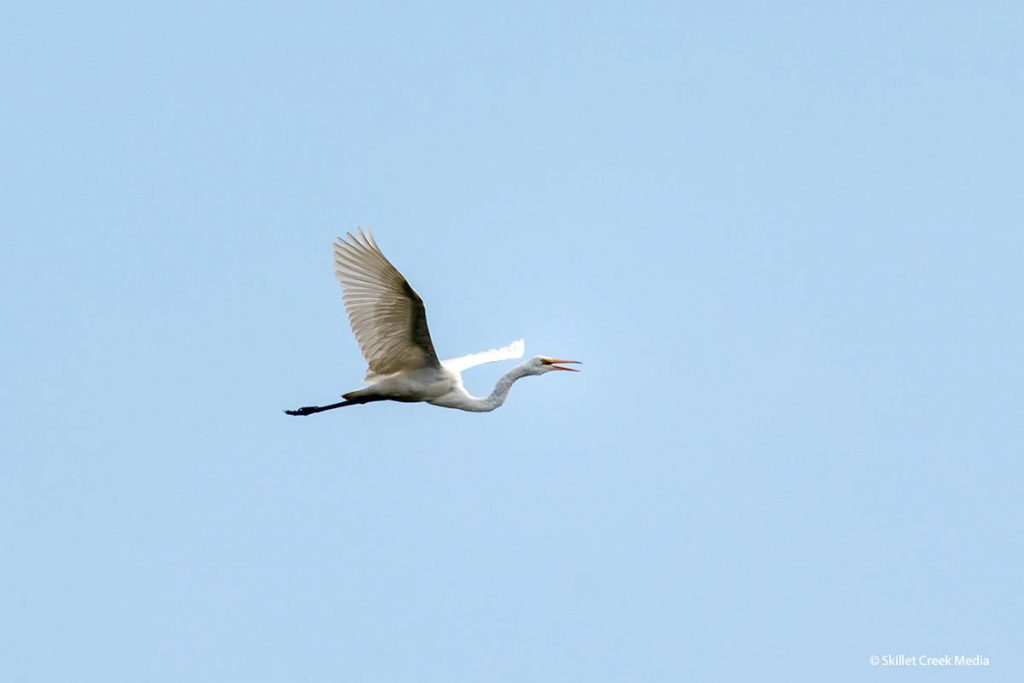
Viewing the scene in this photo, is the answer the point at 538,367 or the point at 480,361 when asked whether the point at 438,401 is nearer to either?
the point at 538,367

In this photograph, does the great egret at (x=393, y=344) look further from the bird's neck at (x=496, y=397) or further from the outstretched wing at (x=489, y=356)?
the outstretched wing at (x=489, y=356)

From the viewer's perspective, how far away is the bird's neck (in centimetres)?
2195

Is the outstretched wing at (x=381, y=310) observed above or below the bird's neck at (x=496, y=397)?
above

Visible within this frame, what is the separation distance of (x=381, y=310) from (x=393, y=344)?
776mm

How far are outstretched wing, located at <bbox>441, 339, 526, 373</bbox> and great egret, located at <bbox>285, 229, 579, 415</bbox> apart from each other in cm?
247

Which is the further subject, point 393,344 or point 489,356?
point 489,356

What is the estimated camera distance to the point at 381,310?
2008cm

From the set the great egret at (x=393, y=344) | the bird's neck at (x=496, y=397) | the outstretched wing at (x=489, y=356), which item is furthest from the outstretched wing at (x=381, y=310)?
the outstretched wing at (x=489, y=356)

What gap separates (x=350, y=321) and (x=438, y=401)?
221 cm

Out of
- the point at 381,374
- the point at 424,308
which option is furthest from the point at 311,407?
the point at 424,308

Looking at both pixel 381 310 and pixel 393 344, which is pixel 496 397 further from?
pixel 381 310

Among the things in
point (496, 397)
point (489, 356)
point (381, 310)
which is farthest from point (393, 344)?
point (489, 356)

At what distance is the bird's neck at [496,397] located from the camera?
72.0 ft

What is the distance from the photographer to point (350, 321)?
2031cm
